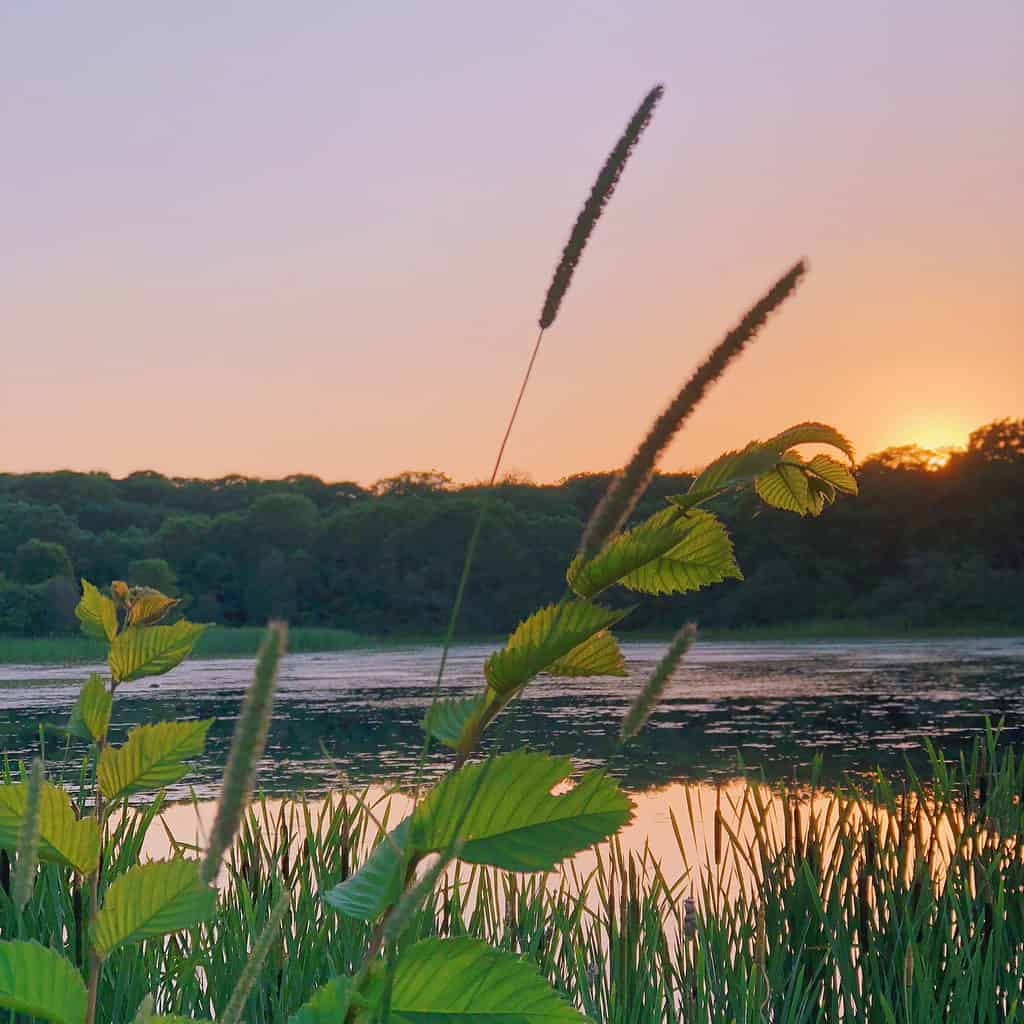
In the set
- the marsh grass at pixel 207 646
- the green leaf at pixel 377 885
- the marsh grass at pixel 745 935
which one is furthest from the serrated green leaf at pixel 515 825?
the marsh grass at pixel 207 646

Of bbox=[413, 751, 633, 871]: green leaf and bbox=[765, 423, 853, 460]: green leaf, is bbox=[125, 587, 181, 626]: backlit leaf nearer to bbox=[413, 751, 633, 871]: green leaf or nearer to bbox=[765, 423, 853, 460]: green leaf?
bbox=[413, 751, 633, 871]: green leaf

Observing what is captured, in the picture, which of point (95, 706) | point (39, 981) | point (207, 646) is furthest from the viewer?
point (207, 646)

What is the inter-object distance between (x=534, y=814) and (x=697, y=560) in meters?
0.23

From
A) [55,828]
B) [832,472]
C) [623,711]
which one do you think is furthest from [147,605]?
[623,711]

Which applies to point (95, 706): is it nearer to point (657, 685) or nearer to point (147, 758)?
point (147, 758)

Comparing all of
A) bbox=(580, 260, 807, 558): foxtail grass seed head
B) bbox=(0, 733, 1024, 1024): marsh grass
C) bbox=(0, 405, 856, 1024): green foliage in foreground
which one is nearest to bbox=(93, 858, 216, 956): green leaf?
bbox=(0, 405, 856, 1024): green foliage in foreground

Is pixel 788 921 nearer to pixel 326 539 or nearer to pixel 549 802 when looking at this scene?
pixel 549 802

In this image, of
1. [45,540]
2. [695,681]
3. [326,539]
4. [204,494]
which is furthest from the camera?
[204,494]

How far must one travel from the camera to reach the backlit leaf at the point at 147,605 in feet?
5.42

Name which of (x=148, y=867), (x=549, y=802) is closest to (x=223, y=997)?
(x=148, y=867)

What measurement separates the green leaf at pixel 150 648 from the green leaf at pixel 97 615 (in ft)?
0.26

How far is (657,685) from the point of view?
75cm

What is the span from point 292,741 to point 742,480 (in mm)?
13062

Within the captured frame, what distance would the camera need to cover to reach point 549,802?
87cm
